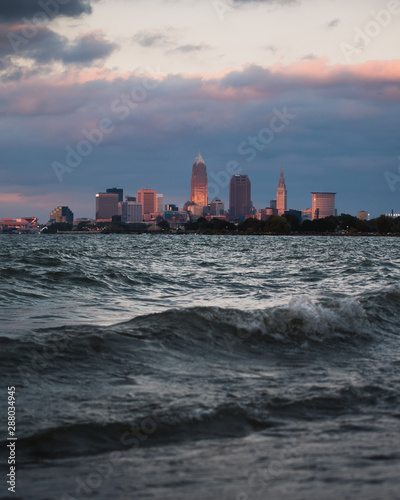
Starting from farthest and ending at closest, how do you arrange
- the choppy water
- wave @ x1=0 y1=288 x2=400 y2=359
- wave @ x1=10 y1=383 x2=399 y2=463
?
wave @ x1=0 y1=288 x2=400 y2=359 → wave @ x1=10 y1=383 x2=399 y2=463 → the choppy water

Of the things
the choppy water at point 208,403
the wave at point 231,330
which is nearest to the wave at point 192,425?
the choppy water at point 208,403

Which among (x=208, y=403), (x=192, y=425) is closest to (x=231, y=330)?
(x=208, y=403)

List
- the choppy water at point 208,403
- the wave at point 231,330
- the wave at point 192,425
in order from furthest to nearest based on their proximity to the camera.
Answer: the wave at point 231,330, the wave at point 192,425, the choppy water at point 208,403

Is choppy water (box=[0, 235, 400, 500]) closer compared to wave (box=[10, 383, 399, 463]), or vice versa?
choppy water (box=[0, 235, 400, 500])

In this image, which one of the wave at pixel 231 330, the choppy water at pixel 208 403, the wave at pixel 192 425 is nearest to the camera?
the choppy water at pixel 208 403

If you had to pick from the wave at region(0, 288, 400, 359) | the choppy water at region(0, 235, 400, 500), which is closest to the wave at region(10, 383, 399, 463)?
the choppy water at region(0, 235, 400, 500)

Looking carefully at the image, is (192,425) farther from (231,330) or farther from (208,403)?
(231,330)

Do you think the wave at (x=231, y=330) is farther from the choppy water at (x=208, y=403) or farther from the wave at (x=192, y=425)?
the wave at (x=192, y=425)

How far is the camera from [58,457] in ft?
17.4

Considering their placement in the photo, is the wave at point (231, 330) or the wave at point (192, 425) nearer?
the wave at point (192, 425)

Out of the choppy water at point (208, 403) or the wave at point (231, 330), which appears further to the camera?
the wave at point (231, 330)

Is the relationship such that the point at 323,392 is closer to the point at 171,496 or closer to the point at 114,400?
the point at 114,400

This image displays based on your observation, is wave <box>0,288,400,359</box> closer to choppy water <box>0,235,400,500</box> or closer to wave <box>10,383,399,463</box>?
choppy water <box>0,235,400,500</box>

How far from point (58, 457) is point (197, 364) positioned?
3866mm
